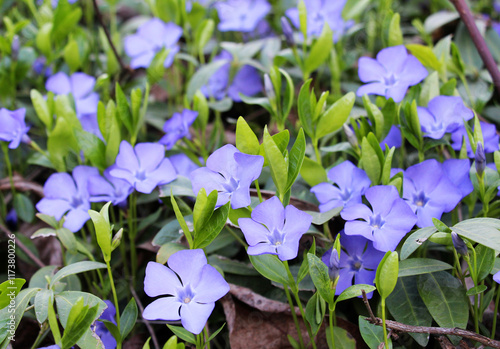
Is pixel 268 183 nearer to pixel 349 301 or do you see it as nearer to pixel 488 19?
pixel 349 301

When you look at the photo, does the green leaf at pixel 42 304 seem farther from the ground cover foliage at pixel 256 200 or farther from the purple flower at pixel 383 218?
the purple flower at pixel 383 218

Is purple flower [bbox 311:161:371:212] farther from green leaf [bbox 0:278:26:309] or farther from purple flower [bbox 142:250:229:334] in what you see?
green leaf [bbox 0:278:26:309]

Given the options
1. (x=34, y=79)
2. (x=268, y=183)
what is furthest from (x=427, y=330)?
(x=34, y=79)

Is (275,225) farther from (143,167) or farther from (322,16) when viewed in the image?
(322,16)

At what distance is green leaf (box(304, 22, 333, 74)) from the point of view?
1408 millimetres

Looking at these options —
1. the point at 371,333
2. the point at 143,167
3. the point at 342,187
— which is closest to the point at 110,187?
the point at 143,167

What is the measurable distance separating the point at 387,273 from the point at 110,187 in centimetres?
72

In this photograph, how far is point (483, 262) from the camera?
945 mm

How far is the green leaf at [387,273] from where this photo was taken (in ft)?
2.80

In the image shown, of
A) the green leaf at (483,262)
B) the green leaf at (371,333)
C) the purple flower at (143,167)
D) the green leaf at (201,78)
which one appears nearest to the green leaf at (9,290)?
the purple flower at (143,167)

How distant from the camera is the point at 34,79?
1761 mm

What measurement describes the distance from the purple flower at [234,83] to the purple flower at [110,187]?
56 cm

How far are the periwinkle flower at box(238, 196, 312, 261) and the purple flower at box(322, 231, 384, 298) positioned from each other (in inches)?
5.5

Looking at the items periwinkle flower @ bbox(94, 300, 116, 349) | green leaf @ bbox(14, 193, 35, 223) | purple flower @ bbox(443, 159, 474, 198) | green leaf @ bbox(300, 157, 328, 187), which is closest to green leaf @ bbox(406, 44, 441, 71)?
purple flower @ bbox(443, 159, 474, 198)
